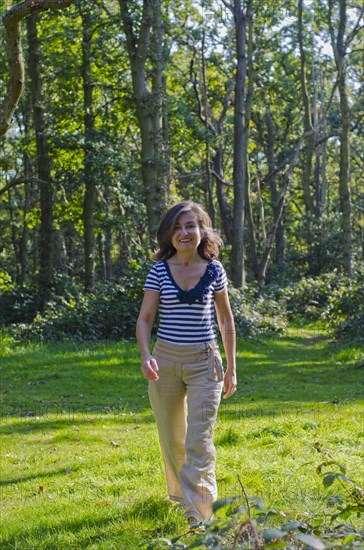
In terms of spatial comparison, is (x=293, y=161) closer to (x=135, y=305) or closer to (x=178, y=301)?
(x=135, y=305)

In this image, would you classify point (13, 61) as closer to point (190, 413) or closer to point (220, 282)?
point (220, 282)

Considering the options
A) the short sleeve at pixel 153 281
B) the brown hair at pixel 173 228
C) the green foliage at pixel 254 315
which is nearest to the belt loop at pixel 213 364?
the short sleeve at pixel 153 281

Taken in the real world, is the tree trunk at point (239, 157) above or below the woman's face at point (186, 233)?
above

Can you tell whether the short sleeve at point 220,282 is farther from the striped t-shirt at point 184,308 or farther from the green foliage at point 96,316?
the green foliage at point 96,316

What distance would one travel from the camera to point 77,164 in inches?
1050

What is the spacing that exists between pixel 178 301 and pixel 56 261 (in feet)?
124

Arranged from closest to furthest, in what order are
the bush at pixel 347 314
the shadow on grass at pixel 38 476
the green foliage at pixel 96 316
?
the shadow on grass at pixel 38 476 < the green foliage at pixel 96 316 < the bush at pixel 347 314

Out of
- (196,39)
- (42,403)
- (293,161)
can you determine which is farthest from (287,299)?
(42,403)

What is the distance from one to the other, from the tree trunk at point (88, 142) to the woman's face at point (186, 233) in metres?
18.1

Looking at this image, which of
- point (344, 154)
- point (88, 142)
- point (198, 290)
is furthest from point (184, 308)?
point (344, 154)

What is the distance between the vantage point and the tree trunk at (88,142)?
939 inches

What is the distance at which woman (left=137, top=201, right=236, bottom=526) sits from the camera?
215 inches

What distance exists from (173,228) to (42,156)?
20049 millimetres

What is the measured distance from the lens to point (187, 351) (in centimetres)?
554
